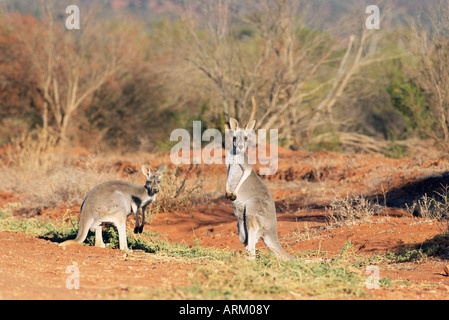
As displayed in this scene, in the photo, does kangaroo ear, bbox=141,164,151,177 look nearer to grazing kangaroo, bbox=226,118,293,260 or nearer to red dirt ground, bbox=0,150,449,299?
red dirt ground, bbox=0,150,449,299

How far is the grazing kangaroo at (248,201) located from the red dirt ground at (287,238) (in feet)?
2.69

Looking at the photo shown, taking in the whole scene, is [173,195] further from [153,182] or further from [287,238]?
[287,238]

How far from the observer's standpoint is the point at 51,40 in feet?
77.3

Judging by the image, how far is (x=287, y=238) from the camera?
8.80 m

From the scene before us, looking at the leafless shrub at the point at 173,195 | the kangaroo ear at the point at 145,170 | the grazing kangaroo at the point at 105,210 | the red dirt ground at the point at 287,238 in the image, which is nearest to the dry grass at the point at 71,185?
the leafless shrub at the point at 173,195

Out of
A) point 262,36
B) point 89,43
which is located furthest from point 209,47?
point 89,43

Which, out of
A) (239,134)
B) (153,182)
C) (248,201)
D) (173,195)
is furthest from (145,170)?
(173,195)

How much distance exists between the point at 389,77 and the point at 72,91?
15033 mm

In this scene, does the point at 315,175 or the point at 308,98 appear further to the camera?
the point at 308,98

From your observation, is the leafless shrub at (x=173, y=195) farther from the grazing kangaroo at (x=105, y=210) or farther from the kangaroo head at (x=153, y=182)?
the grazing kangaroo at (x=105, y=210)

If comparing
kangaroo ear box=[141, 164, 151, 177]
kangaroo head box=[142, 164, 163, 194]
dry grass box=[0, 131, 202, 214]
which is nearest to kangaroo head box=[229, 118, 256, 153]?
kangaroo head box=[142, 164, 163, 194]

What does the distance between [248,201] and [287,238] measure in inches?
95.3

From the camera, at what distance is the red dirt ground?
5.00m

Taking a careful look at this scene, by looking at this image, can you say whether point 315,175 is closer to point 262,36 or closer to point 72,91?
point 262,36
